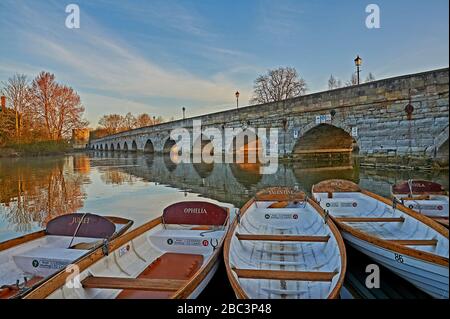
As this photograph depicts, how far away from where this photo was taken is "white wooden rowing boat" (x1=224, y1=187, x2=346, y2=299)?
241cm

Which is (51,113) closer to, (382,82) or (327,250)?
(382,82)

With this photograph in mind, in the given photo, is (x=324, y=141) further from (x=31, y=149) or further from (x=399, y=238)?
(x=31, y=149)

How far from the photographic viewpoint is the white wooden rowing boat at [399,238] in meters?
2.62

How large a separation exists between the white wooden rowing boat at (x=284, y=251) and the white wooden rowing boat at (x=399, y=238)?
0.45 metres

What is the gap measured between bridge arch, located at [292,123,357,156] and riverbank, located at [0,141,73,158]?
27504 millimetres

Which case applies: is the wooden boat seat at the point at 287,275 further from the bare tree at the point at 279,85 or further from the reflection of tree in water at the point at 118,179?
the bare tree at the point at 279,85

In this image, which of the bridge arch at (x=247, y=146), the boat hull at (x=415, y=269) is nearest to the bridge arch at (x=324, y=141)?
the bridge arch at (x=247, y=146)

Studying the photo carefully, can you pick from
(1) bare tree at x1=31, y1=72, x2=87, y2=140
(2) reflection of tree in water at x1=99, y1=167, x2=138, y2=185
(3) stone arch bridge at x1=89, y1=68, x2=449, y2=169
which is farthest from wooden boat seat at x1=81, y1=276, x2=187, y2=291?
(1) bare tree at x1=31, y1=72, x2=87, y2=140

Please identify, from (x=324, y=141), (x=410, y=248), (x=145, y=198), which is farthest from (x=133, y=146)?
(x=410, y=248)

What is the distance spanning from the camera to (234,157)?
74.7 feet

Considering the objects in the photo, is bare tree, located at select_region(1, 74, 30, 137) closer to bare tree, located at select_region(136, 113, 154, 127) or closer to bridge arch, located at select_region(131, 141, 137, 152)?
bridge arch, located at select_region(131, 141, 137, 152)

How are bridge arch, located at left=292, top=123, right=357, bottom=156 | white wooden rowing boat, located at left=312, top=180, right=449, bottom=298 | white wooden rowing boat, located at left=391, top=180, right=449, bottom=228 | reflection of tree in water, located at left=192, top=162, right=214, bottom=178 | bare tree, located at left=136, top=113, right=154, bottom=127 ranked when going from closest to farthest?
white wooden rowing boat, located at left=312, top=180, right=449, bottom=298, white wooden rowing boat, located at left=391, top=180, right=449, bottom=228, reflection of tree in water, located at left=192, top=162, right=214, bottom=178, bridge arch, located at left=292, top=123, right=357, bottom=156, bare tree, located at left=136, top=113, right=154, bottom=127

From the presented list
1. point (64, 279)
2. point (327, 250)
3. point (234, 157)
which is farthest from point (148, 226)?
point (234, 157)
